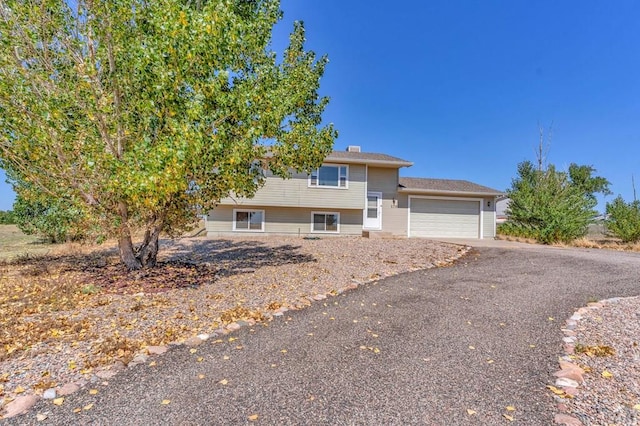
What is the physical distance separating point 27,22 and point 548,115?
2983 cm

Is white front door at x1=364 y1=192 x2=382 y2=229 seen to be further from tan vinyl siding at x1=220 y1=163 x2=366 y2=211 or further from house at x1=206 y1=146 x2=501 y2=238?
tan vinyl siding at x1=220 y1=163 x2=366 y2=211

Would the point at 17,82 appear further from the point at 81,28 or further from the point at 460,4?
the point at 460,4

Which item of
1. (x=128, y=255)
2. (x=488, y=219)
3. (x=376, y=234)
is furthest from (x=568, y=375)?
(x=488, y=219)

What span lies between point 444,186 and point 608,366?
1786 cm

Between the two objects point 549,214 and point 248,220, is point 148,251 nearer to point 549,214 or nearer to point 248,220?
point 248,220

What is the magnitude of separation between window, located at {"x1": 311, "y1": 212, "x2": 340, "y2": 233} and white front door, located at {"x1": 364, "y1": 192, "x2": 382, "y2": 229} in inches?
71.2

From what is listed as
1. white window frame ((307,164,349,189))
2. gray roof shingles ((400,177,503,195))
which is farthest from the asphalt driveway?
gray roof shingles ((400,177,503,195))

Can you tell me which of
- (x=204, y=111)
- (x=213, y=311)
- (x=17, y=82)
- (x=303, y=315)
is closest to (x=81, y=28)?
(x=17, y=82)

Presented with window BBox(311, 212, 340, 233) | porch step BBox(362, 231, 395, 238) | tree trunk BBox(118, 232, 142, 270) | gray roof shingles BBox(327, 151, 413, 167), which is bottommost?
tree trunk BBox(118, 232, 142, 270)

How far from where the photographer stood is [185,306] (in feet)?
17.9

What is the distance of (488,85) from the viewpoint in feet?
67.8

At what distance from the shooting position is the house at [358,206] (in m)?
17.1

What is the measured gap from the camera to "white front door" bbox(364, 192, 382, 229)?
740 inches

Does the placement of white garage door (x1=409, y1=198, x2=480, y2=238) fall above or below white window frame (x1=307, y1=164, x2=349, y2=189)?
below
